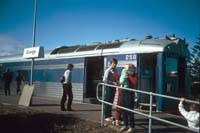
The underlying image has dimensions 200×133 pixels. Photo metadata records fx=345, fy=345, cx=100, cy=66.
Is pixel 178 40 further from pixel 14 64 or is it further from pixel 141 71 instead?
pixel 14 64

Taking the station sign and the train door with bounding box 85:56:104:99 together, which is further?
the train door with bounding box 85:56:104:99

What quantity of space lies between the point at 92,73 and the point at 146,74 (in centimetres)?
397

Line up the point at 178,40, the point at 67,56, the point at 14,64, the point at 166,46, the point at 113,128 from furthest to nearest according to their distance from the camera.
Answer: the point at 14,64, the point at 67,56, the point at 178,40, the point at 166,46, the point at 113,128

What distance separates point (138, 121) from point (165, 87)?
10.6ft

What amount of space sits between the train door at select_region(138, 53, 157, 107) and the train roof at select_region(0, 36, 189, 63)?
40cm

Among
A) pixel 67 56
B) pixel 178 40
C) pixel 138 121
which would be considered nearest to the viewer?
pixel 138 121

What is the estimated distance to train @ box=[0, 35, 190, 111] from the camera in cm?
1364

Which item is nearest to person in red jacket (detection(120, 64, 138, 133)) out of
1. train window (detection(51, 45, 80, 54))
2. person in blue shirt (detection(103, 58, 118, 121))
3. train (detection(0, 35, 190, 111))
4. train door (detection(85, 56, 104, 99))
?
person in blue shirt (detection(103, 58, 118, 121))

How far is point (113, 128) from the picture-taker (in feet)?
30.9

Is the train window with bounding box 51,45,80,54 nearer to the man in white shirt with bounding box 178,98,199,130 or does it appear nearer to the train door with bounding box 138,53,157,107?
the train door with bounding box 138,53,157,107

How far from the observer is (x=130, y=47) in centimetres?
1467

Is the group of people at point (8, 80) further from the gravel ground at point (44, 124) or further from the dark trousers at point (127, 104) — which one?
the dark trousers at point (127, 104)

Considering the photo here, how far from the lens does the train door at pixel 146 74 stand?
46.2ft

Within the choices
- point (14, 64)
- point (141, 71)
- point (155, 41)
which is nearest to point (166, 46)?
point (155, 41)
